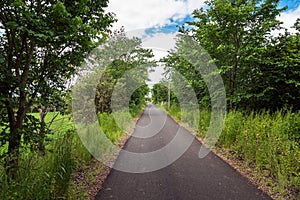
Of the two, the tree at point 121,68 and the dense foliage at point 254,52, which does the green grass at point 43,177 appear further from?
the tree at point 121,68

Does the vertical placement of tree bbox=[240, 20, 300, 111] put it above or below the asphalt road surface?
above

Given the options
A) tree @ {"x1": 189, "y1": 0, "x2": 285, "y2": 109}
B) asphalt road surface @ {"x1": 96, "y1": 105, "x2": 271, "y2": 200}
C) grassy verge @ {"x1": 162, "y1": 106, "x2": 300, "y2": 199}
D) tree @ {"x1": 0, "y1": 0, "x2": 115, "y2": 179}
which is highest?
tree @ {"x1": 189, "y1": 0, "x2": 285, "y2": 109}

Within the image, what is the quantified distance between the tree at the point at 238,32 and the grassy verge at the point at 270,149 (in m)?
1.91

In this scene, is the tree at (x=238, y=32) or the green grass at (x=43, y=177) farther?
the tree at (x=238, y=32)

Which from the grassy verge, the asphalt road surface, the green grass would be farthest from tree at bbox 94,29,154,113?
the green grass

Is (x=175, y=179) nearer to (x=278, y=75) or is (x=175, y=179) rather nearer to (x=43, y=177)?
(x=43, y=177)

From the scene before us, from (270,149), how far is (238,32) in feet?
16.4

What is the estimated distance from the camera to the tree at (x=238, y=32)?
701 centimetres

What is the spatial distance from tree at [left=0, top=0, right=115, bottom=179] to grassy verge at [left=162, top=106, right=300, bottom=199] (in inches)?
158

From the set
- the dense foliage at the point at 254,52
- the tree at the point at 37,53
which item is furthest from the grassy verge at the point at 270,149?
the tree at the point at 37,53

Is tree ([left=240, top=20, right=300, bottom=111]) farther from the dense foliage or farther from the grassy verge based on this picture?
the grassy verge

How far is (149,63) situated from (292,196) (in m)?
15.6

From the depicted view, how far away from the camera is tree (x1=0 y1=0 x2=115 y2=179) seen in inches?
92.5

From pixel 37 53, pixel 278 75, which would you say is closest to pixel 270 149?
pixel 278 75
